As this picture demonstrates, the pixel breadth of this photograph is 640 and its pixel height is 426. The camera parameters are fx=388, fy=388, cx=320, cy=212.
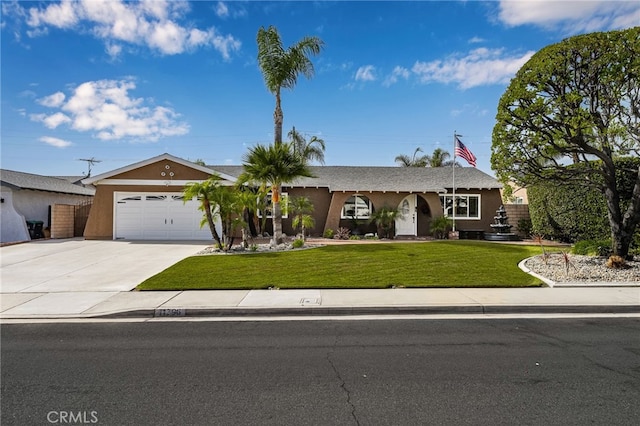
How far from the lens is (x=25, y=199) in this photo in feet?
70.1

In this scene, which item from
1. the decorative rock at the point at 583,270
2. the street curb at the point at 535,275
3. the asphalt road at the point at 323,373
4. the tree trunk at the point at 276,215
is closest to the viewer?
the asphalt road at the point at 323,373

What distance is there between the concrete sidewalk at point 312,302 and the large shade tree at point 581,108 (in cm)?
408

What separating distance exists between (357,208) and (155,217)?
10.9 m

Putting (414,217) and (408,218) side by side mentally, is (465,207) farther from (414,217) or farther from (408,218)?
(408,218)

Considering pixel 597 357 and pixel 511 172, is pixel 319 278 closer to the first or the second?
pixel 597 357

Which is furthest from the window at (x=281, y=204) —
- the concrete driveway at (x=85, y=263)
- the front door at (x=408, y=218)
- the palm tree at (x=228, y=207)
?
the front door at (x=408, y=218)

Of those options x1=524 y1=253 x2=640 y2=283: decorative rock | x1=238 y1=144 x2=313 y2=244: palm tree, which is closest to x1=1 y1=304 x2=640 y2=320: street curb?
x1=524 y1=253 x2=640 y2=283: decorative rock

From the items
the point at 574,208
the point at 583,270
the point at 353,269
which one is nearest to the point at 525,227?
the point at 574,208

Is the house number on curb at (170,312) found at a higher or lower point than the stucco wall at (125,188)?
lower

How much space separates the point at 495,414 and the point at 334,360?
2038 millimetres

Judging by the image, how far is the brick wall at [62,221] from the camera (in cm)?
2091

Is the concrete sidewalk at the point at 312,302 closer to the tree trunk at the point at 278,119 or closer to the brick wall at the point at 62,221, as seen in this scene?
the tree trunk at the point at 278,119

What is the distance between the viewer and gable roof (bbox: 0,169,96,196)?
2062cm

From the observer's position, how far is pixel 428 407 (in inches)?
150
